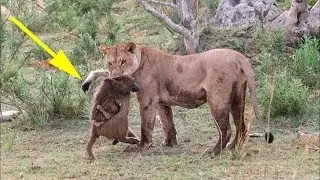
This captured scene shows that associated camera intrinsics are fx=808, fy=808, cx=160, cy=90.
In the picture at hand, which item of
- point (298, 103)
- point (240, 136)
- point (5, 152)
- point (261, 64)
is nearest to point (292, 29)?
point (261, 64)

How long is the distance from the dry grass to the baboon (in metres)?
0.22

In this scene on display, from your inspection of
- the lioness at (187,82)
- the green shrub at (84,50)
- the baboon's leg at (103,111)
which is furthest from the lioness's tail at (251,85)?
the green shrub at (84,50)

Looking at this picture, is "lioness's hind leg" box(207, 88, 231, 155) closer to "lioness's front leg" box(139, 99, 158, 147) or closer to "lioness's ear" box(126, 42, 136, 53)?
"lioness's front leg" box(139, 99, 158, 147)

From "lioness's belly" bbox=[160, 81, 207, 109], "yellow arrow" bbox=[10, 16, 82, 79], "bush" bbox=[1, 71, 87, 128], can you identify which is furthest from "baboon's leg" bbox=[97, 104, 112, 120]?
"yellow arrow" bbox=[10, 16, 82, 79]

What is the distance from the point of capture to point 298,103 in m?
8.37

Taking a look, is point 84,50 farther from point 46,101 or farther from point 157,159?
point 157,159

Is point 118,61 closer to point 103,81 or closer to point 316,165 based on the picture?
point 103,81

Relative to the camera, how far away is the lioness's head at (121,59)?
7262mm

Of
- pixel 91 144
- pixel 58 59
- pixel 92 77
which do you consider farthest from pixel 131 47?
pixel 58 59

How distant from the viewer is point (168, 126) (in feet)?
25.0

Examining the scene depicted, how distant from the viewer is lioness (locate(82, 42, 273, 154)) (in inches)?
276

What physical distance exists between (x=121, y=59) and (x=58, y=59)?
4081mm

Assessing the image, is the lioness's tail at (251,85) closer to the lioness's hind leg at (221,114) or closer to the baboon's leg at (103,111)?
the lioness's hind leg at (221,114)

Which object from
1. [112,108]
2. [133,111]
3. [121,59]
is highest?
[121,59]
